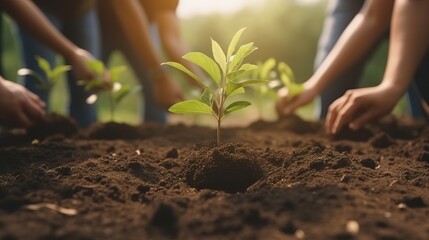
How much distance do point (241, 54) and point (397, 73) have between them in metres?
1.18

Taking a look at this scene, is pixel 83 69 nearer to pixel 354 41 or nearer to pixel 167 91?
pixel 167 91

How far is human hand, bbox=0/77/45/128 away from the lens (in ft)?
7.62

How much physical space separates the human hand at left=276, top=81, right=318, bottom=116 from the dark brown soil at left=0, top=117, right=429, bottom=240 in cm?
96

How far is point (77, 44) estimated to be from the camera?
4105 mm

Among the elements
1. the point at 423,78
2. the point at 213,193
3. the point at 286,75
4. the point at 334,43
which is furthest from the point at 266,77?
the point at 213,193

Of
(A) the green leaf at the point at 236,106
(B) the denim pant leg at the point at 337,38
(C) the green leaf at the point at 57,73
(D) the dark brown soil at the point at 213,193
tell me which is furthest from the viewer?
(B) the denim pant leg at the point at 337,38

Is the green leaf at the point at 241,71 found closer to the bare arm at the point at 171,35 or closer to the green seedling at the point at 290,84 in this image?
the green seedling at the point at 290,84

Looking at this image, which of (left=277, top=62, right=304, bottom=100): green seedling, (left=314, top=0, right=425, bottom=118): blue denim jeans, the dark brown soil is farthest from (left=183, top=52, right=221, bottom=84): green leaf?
(left=314, top=0, right=425, bottom=118): blue denim jeans

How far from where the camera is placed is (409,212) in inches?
51.3

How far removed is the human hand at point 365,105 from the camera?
2379mm

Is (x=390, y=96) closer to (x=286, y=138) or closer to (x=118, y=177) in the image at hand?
(x=286, y=138)

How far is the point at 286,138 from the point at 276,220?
173cm

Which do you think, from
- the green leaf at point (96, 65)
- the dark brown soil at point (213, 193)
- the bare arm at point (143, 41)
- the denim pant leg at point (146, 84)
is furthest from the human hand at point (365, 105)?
the denim pant leg at point (146, 84)

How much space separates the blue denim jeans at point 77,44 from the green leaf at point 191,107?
260cm
